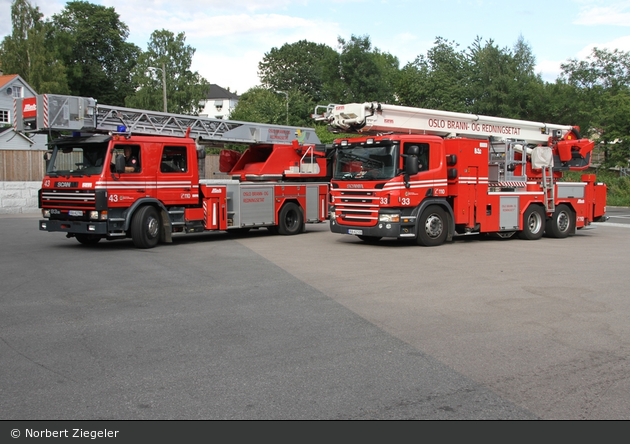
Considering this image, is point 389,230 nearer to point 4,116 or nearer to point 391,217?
point 391,217

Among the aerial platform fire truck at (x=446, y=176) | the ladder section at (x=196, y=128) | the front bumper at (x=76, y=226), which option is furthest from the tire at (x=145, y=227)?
the aerial platform fire truck at (x=446, y=176)

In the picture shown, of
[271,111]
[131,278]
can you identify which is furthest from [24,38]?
[131,278]

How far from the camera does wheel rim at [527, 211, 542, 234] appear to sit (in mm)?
18141

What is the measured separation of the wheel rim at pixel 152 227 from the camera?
50.1ft

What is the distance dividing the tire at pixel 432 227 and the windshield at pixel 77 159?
308 inches

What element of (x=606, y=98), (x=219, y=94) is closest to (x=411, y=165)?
(x=606, y=98)

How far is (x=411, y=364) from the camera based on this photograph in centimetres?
570

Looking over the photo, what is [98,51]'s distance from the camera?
249 ft

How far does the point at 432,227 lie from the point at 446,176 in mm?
1361

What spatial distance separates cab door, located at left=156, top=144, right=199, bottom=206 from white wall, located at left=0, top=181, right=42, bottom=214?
17.1m

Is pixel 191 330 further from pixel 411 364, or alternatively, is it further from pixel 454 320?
pixel 454 320

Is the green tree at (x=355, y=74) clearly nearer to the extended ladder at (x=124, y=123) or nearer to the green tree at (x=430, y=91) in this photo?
the green tree at (x=430, y=91)

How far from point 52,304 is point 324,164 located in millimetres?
13407

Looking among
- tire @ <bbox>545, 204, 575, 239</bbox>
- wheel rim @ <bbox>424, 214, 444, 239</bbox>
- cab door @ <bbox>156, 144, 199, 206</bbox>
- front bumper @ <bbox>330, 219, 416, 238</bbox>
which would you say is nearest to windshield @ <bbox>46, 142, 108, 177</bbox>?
cab door @ <bbox>156, 144, 199, 206</bbox>
